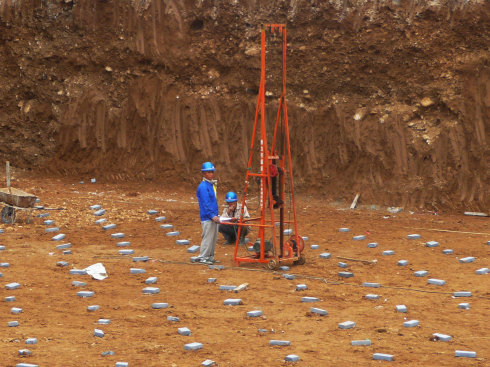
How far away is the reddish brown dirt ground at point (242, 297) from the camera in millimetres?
8562

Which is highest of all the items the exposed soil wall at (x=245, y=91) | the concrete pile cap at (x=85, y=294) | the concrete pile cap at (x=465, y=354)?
the exposed soil wall at (x=245, y=91)

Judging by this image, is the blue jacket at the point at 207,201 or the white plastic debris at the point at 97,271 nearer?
the white plastic debris at the point at 97,271

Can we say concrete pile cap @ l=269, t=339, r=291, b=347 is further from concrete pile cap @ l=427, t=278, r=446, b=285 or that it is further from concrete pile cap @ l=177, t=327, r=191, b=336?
concrete pile cap @ l=427, t=278, r=446, b=285

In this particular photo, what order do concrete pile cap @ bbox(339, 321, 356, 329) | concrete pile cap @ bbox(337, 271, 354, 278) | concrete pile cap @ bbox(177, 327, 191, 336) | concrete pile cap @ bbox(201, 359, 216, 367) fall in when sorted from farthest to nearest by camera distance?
1. concrete pile cap @ bbox(337, 271, 354, 278)
2. concrete pile cap @ bbox(339, 321, 356, 329)
3. concrete pile cap @ bbox(177, 327, 191, 336)
4. concrete pile cap @ bbox(201, 359, 216, 367)

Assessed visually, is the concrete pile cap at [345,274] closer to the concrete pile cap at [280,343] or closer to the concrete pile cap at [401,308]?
the concrete pile cap at [401,308]

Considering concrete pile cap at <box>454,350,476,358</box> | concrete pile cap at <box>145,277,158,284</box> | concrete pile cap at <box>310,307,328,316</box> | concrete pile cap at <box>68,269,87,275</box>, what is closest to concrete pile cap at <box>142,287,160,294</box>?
concrete pile cap at <box>145,277,158,284</box>

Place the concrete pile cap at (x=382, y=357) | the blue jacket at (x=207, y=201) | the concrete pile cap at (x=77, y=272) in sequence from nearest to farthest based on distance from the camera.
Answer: the concrete pile cap at (x=382, y=357) < the concrete pile cap at (x=77, y=272) < the blue jacket at (x=207, y=201)

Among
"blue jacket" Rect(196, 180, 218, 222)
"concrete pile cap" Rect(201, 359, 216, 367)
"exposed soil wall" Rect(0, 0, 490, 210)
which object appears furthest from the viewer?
"exposed soil wall" Rect(0, 0, 490, 210)

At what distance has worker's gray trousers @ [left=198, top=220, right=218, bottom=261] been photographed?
13.0m

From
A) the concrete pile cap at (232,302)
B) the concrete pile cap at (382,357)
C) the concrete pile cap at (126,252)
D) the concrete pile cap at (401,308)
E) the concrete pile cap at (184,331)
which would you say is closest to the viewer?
the concrete pile cap at (382,357)

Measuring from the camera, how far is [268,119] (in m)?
20.1

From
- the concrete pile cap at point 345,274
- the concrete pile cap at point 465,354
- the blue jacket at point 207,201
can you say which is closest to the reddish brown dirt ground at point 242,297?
the concrete pile cap at point 465,354

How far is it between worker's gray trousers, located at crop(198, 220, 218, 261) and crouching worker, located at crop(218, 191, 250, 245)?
38cm

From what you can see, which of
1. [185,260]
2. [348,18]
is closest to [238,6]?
[348,18]
